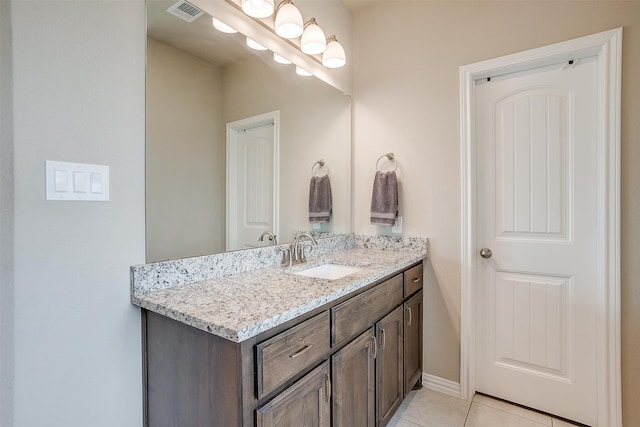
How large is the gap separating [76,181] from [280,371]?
848mm

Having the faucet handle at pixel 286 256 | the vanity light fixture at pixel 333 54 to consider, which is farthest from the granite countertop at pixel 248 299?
the vanity light fixture at pixel 333 54

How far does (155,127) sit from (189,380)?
894 mm

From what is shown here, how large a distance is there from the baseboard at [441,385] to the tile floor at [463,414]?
38mm

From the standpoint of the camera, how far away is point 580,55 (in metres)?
1.64

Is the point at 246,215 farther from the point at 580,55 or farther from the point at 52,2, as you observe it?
the point at 580,55

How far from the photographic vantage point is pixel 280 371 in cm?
92

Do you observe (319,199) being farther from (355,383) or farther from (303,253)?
(355,383)

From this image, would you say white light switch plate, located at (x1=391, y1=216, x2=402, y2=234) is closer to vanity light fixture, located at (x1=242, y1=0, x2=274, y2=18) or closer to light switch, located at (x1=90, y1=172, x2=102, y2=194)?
vanity light fixture, located at (x1=242, y1=0, x2=274, y2=18)

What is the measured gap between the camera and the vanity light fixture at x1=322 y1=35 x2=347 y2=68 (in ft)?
6.42

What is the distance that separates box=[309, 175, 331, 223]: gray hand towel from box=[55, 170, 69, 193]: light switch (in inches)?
51.3

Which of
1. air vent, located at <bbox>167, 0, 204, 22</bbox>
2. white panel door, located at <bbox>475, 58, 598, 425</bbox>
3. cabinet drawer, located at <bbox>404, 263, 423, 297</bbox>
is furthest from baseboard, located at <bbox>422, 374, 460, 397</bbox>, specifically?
air vent, located at <bbox>167, 0, 204, 22</bbox>

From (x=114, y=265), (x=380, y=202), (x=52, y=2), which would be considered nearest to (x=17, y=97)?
(x=52, y=2)

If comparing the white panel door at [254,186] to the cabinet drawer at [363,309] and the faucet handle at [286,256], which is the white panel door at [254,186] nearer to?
the faucet handle at [286,256]

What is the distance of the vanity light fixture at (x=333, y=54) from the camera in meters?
1.96
